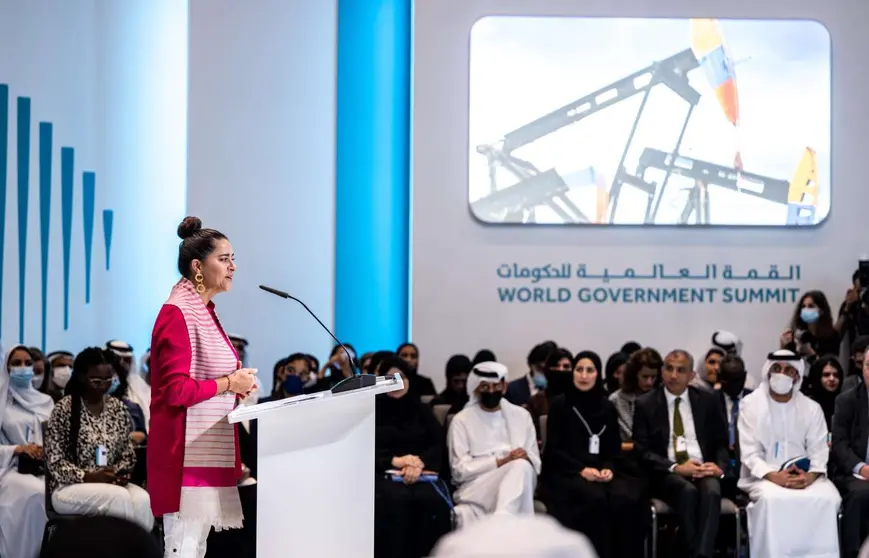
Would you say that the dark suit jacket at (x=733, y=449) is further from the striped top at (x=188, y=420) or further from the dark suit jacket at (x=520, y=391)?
the striped top at (x=188, y=420)

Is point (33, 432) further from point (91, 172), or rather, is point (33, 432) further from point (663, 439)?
point (663, 439)

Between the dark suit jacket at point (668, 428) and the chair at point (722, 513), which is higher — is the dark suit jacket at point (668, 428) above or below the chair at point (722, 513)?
above

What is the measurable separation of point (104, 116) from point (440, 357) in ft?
10.7

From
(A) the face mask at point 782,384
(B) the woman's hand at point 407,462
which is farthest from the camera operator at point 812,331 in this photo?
(B) the woman's hand at point 407,462

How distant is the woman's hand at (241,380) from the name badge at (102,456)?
2566 millimetres

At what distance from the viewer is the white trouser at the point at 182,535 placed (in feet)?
10.8

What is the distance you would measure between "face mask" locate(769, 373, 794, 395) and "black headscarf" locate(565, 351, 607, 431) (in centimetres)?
96

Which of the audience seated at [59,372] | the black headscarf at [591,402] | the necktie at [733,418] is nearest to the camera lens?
the black headscarf at [591,402]

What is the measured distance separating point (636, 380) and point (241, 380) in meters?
4.14

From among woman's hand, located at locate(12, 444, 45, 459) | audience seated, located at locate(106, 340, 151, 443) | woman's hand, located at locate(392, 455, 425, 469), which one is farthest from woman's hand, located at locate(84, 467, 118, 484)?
woman's hand, located at locate(392, 455, 425, 469)

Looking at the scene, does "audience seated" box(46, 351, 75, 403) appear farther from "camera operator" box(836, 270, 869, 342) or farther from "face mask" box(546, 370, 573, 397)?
"camera operator" box(836, 270, 869, 342)

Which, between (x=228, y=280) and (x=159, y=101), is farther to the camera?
(x=159, y=101)

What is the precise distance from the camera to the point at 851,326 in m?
8.09

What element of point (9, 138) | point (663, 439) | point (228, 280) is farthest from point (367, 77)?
point (228, 280)
